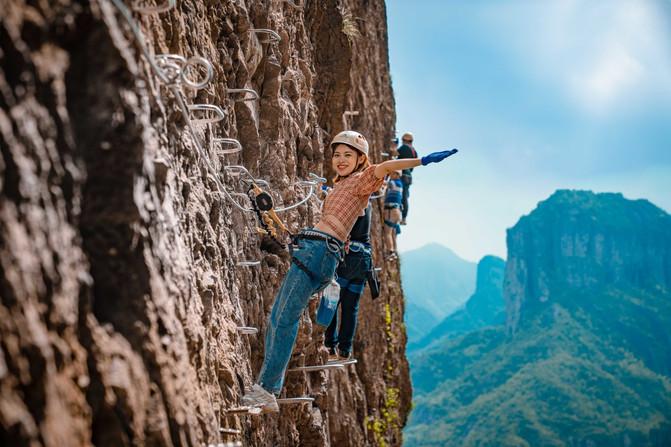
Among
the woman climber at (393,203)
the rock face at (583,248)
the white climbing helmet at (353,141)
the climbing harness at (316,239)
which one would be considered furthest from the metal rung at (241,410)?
the rock face at (583,248)

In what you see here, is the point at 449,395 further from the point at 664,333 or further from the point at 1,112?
the point at 1,112

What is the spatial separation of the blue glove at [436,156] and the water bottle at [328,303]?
4.59 feet

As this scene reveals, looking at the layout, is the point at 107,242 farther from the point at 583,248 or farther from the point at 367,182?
the point at 583,248

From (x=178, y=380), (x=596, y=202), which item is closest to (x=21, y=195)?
(x=178, y=380)

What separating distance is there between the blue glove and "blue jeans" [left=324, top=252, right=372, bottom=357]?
65.8 inches

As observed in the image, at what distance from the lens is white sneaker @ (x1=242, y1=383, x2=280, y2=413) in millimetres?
4695

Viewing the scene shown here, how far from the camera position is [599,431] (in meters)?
94.4

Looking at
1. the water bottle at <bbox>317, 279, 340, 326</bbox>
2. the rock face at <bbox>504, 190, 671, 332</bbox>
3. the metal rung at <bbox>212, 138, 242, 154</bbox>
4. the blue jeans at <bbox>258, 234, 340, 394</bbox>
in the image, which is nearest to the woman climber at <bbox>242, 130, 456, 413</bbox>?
the blue jeans at <bbox>258, 234, 340, 394</bbox>

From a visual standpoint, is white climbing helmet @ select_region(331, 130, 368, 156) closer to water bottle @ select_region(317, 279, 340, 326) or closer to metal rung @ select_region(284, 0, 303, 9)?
water bottle @ select_region(317, 279, 340, 326)

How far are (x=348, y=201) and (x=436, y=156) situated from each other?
866 millimetres

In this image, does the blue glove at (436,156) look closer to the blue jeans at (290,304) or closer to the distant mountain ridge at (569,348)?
the blue jeans at (290,304)

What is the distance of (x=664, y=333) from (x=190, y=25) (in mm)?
136134

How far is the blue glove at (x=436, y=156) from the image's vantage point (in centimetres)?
447

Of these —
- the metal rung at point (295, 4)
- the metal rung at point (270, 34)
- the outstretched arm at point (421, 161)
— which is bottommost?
the outstretched arm at point (421, 161)
